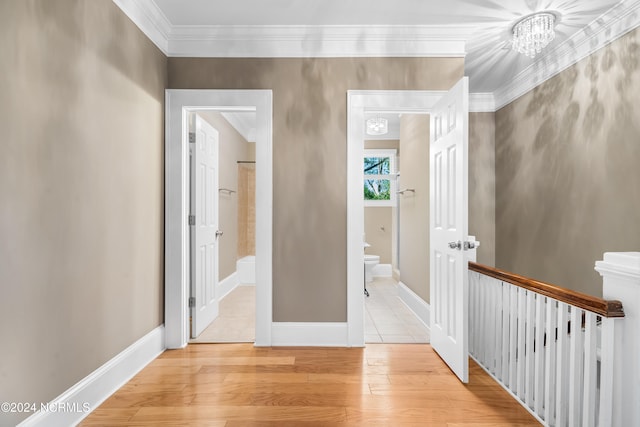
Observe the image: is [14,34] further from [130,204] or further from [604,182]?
[604,182]

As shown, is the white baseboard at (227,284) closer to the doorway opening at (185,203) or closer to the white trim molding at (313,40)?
the doorway opening at (185,203)

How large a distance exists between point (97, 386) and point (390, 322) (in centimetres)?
253

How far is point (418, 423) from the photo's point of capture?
1837mm

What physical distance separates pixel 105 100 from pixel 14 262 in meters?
1.08

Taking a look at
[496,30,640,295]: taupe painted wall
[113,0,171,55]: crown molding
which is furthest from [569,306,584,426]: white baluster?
[113,0,171,55]: crown molding

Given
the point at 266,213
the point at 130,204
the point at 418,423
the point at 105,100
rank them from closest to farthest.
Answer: the point at 418,423 → the point at 105,100 → the point at 130,204 → the point at 266,213

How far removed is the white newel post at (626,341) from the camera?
1.35 metres

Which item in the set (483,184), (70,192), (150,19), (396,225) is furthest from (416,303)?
(150,19)

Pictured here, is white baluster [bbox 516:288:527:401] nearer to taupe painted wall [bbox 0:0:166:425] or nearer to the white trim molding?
the white trim molding

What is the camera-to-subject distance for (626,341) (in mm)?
1399

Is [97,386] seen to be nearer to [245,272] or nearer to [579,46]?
[245,272]

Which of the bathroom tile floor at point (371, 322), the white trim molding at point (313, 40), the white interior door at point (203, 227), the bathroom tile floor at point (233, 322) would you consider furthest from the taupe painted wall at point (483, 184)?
the white interior door at point (203, 227)

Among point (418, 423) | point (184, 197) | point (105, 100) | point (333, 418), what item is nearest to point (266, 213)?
point (184, 197)

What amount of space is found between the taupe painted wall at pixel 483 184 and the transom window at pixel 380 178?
1834 mm
